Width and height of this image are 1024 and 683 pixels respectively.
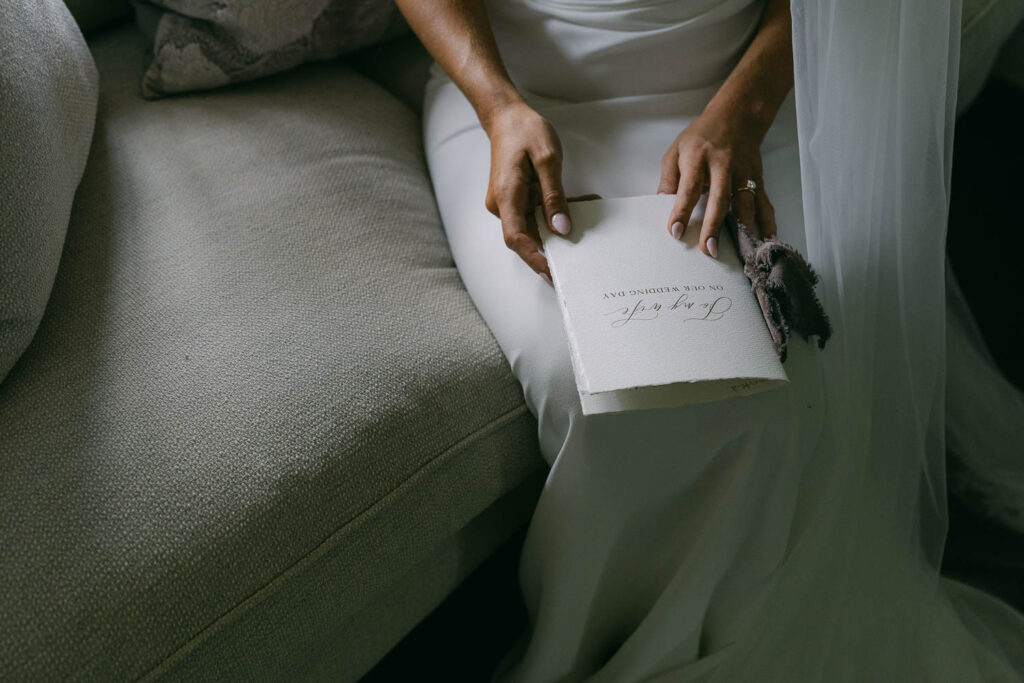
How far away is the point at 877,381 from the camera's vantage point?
2.17 feet

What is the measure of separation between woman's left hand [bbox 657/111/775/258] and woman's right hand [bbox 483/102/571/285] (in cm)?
10

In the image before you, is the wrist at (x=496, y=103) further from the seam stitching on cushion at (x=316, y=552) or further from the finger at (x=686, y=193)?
the seam stitching on cushion at (x=316, y=552)

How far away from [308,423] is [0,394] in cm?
23

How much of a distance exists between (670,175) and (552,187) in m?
0.12

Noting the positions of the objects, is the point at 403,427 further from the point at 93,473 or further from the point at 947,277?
the point at 947,277

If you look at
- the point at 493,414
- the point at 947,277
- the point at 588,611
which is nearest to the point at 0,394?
the point at 493,414

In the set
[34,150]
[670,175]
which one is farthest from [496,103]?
[34,150]

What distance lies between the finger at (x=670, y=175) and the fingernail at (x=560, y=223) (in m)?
0.10

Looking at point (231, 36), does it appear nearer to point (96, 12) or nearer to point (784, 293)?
point (96, 12)

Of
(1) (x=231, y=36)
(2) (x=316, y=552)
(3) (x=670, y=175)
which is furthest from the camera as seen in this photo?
(1) (x=231, y=36)

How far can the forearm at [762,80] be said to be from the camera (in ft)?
2.25

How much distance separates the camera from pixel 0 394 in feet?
1.80

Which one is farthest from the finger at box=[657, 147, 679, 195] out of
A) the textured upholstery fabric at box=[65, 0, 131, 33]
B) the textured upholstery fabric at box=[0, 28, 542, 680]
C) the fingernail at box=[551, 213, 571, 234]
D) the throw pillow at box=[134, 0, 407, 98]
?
the textured upholstery fabric at box=[65, 0, 131, 33]

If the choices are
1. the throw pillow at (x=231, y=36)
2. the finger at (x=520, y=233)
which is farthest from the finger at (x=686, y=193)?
the throw pillow at (x=231, y=36)
